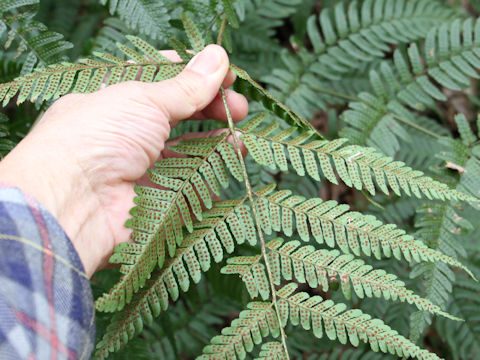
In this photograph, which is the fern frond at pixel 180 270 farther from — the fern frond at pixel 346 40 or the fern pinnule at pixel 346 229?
the fern frond at pixel 346 40

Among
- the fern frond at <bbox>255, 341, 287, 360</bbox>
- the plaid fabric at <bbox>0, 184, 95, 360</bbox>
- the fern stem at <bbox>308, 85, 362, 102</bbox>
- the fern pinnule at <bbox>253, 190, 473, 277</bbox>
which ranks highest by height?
the fern stem at <bbox>308, 85, 362, 102</bbox>

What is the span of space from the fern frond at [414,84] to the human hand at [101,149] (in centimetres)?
99

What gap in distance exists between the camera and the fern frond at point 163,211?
1.49 m

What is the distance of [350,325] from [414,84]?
1.63m

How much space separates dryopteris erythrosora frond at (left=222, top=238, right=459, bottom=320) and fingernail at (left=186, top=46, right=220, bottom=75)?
726 mm

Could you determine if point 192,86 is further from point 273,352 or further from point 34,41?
point 273,352

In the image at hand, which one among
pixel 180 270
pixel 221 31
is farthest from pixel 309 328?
pixel 221 31

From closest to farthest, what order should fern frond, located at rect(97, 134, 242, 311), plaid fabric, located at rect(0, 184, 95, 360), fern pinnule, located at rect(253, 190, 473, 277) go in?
1. plaid fabric, located at rect(0, 184, 95, 360)
2. fern frond, located at rect(97, 134, 242, 311)
3. fern pinnule, located at rect(253, 190, 473, 277)

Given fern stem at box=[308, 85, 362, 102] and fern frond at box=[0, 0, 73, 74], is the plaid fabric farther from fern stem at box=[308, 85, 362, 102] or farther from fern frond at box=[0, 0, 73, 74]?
fern stem at box=[308, 85, 362, 102]

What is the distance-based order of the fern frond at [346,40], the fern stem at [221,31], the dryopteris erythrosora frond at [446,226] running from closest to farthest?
1. the dryopteris erythrosora frond at [446,226]
2. the fern stem at [221,31]
3. the fern frond at [346,40]

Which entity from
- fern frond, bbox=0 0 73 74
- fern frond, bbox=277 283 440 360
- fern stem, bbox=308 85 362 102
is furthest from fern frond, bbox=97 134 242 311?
fern stem, bbox=308 85 362 102

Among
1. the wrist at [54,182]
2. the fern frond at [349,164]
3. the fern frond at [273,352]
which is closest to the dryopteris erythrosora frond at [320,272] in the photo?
the fern frond at [273,352]

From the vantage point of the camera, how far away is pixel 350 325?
155 cm

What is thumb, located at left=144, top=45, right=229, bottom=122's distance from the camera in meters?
1.74
